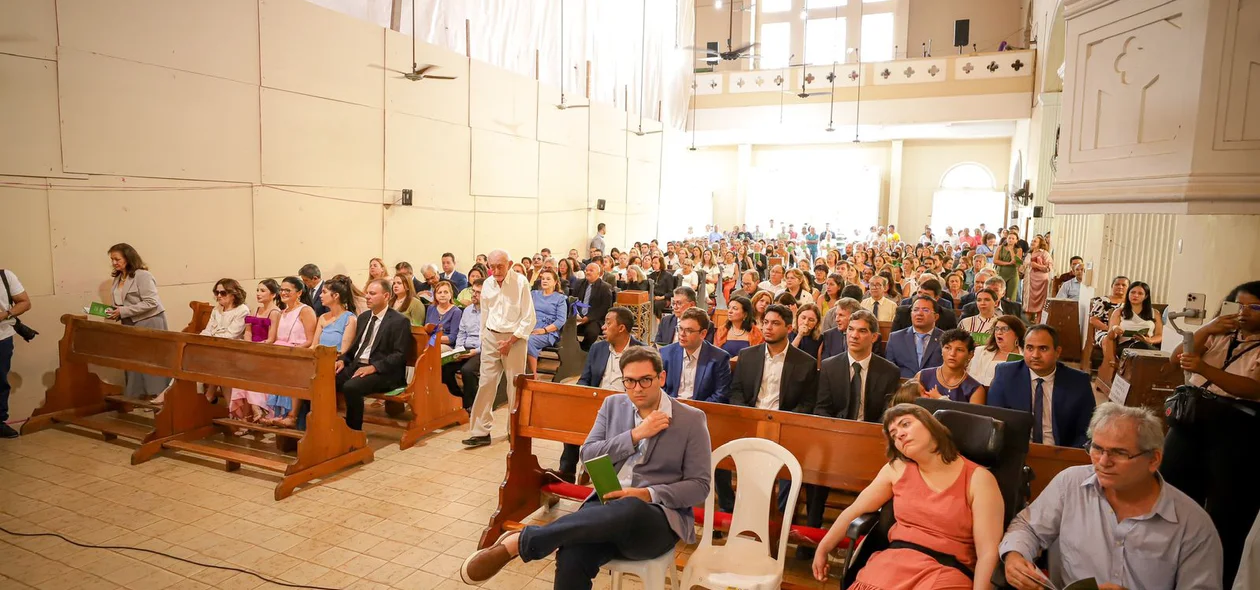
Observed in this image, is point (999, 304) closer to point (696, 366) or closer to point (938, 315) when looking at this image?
point (938, 315)

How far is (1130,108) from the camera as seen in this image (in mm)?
2748

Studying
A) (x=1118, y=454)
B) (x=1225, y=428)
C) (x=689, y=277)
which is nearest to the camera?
(x=1118, y=454)

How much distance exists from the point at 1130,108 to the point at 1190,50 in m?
0.27

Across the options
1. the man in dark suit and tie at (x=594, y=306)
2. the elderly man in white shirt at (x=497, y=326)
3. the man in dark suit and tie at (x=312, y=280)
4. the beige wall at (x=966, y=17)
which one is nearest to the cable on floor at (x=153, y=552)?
the elderly man in white shirt at (x=497, y=326)

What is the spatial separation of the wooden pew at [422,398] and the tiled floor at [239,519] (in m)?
0.20

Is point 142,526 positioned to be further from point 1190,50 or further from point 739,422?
point 1190,50

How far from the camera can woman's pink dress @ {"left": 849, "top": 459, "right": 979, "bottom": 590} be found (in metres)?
2.47

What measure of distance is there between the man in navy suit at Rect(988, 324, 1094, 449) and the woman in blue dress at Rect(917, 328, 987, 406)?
145 mm

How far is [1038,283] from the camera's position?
29.6 feet

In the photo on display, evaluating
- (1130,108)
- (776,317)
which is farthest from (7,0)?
(1130,108)

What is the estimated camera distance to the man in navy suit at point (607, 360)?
450cm

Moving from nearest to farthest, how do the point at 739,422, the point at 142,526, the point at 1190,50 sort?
the point at 1190,50, the point at 739,422, the point at 142,526

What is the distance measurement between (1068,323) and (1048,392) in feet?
17.4

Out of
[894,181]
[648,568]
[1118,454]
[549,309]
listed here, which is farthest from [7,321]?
[894,181]
